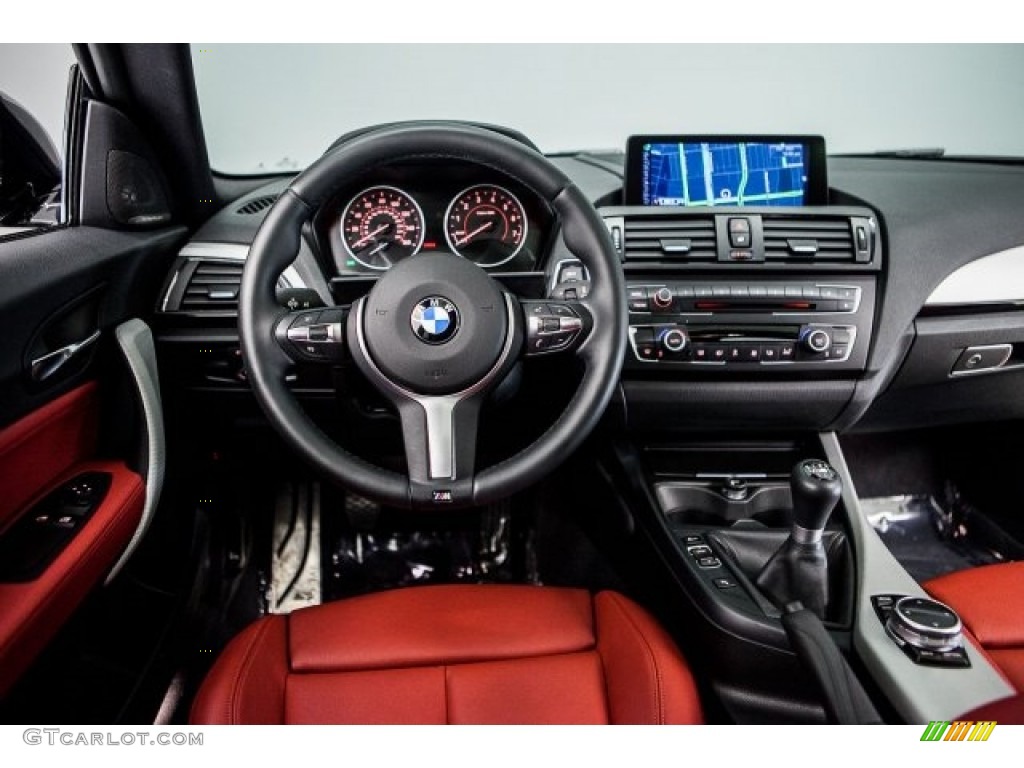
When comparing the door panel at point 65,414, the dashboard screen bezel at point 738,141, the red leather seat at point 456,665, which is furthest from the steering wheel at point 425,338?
the dashboard screen bezel at point 738,141

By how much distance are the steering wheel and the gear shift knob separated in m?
0.44

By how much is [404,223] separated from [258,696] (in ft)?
2.74

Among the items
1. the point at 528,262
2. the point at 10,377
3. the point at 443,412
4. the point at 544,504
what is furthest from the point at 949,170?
the point at 10,377

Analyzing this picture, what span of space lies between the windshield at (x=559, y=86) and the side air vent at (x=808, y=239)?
0.20 metres

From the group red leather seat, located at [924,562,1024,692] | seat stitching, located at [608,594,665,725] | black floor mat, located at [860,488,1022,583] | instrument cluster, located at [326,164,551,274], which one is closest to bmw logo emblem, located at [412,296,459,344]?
instrument cluster, located at [326,164,551,274]

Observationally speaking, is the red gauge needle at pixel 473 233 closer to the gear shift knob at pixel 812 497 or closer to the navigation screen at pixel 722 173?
the navigation screen at pixel 722 173

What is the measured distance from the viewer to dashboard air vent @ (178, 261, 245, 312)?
5.05 ft

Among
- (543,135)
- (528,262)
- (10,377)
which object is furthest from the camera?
(543,135)

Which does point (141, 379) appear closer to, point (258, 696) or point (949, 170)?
point (258, 696)

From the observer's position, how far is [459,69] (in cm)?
167

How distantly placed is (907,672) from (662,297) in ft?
2.48

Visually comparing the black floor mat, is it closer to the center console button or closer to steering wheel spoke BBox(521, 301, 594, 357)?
the center console button

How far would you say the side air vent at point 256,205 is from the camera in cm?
165
